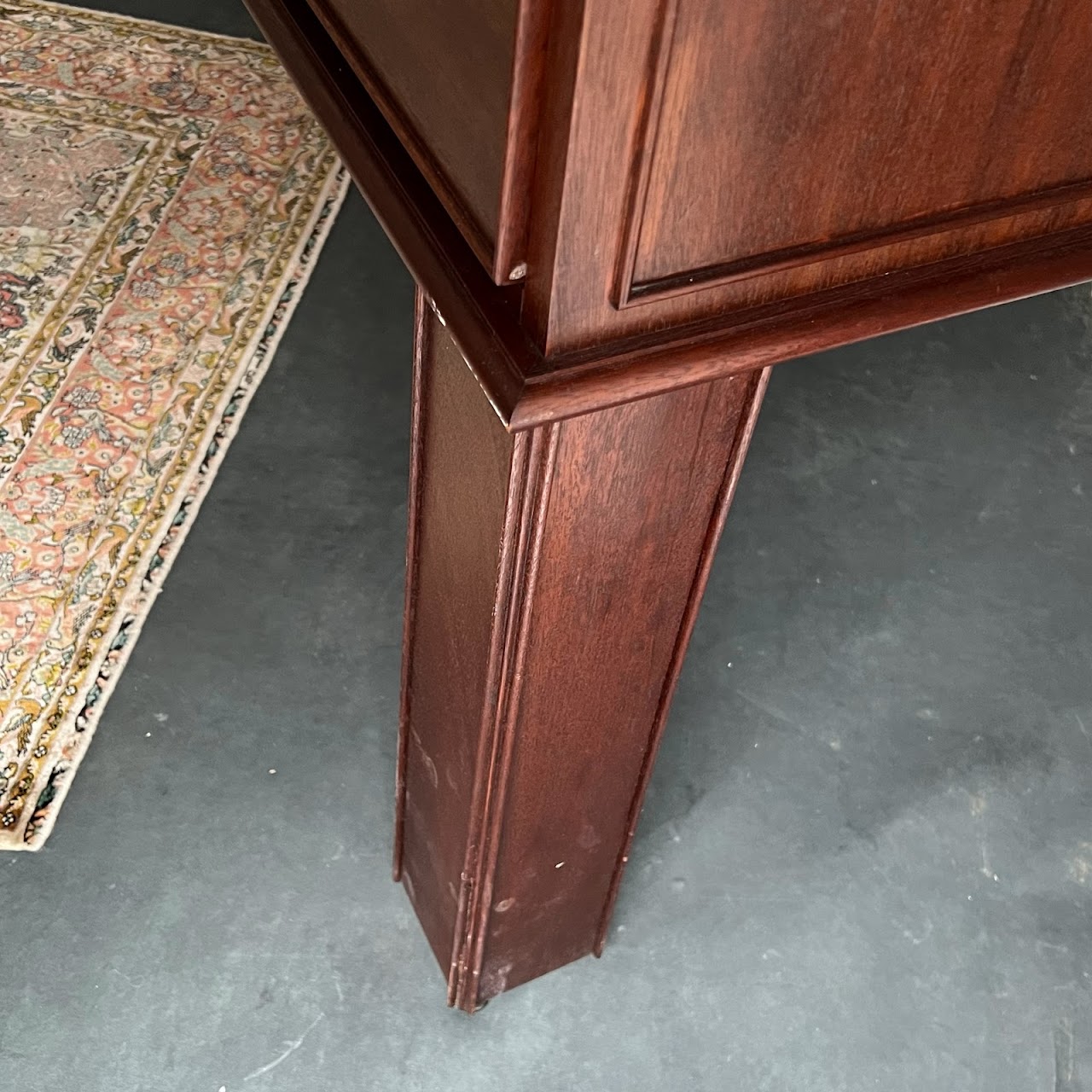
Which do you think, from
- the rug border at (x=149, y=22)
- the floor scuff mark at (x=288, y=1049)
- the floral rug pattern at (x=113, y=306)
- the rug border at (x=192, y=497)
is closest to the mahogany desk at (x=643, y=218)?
the floor scuff mark at (x=288, y=1049)

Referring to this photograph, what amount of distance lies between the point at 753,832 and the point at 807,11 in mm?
1475

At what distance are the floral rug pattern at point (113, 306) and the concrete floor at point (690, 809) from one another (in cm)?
9

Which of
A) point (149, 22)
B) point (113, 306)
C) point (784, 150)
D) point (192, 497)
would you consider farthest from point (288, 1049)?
point (149, 22)

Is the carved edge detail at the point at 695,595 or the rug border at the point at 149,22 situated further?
the rug border at the point at 149,22

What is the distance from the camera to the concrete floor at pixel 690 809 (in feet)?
5.56

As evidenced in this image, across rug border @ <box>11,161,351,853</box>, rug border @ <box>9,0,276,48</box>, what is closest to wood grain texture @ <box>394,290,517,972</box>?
rug border @ <box>11,161,351,853</box>

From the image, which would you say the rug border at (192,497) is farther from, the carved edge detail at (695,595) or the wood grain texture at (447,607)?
the carved edge detail at (695,595)

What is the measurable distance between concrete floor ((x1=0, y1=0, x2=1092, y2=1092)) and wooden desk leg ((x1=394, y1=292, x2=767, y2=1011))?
188 millimetres

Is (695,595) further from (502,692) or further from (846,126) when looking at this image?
(846,126)

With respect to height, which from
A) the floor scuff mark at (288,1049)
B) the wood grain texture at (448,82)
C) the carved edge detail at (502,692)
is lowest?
the floor scuff mark at (288,1049)

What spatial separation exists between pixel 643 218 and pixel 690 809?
1.38 meters

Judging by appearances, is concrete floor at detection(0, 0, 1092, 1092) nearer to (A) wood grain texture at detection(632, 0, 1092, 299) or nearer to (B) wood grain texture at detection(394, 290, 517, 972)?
(B) wood grain texture at detection(394, 290, 517, 972)

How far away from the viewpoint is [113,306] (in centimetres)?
267

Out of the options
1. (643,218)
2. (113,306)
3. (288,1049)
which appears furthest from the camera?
(113,306)
